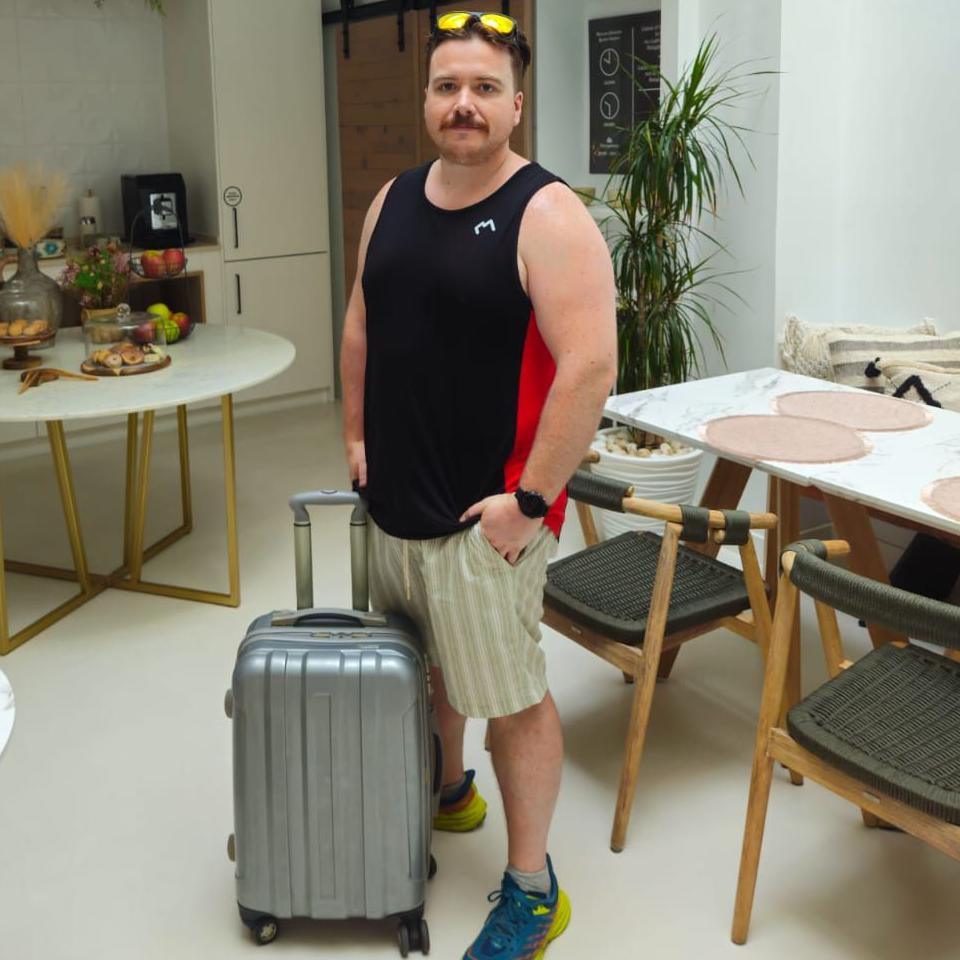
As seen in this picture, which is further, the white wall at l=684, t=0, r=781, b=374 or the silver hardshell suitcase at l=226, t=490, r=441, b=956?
the white wall at l=684, t=0, r=781, b=374

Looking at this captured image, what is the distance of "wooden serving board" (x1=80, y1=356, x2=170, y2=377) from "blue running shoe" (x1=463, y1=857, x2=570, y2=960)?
1941mm

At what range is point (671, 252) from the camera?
3.85 m

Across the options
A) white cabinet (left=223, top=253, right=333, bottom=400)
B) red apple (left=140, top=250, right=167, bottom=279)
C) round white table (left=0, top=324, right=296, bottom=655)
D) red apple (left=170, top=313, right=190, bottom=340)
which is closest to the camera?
round white table (left=0, top=324, right=296, bottom=655)

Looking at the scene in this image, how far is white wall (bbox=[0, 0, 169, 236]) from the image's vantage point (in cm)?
544

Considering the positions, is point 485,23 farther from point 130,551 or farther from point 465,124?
point 130,551

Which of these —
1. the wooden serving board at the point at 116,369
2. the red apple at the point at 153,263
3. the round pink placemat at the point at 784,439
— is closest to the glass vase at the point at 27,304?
the wooden serving board at the point at 116,369

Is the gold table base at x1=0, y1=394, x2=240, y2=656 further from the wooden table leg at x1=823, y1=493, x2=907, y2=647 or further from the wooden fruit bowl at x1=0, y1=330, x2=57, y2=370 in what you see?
the wooden table leg at x1=823, y1=493, x2=907, y2=647

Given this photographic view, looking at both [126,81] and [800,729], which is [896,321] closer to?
[800,729]

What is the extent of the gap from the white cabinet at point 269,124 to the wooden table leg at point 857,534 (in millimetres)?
3684

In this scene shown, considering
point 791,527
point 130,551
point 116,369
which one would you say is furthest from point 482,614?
point 130,551

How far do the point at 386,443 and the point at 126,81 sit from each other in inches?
173

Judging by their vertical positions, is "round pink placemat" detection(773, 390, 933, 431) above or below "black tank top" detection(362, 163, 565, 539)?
below

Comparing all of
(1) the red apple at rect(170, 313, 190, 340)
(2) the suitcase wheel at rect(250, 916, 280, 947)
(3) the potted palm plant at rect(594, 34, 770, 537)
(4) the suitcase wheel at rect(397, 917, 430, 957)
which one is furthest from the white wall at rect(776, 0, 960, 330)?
(2) the suitcase wheel at rect(250, 916, 280, 947)

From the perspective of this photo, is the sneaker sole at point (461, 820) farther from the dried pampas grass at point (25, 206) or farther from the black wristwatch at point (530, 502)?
the dried pampas grass at point (25, 206)
